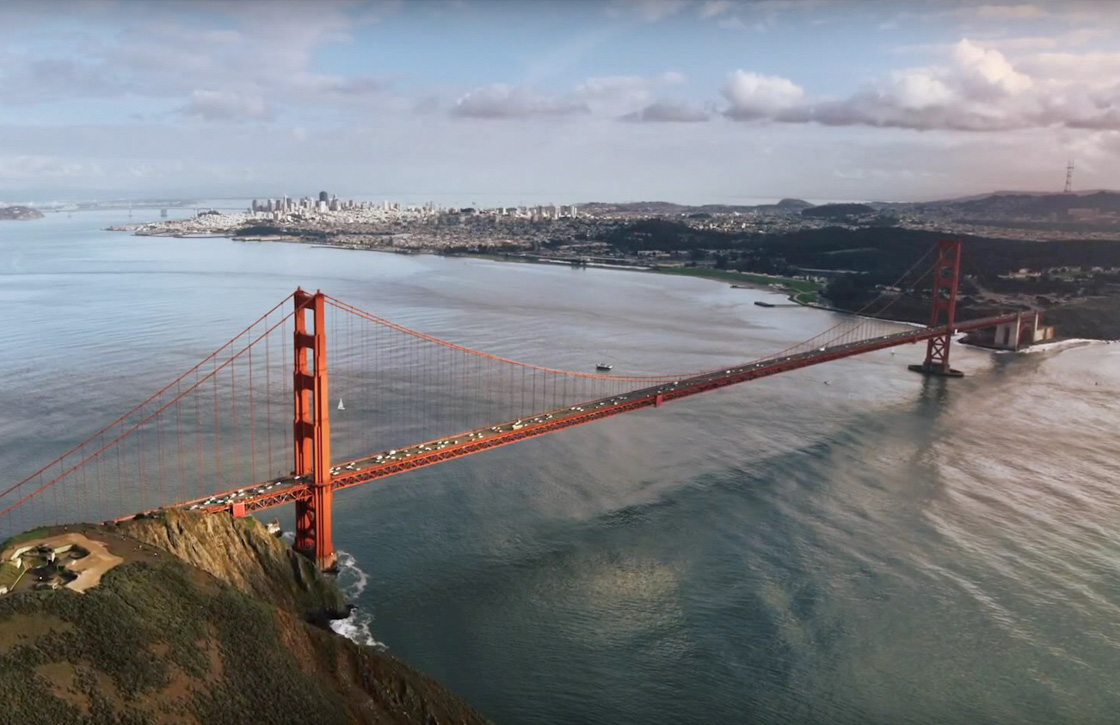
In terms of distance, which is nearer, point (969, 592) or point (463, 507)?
point (969, 592)

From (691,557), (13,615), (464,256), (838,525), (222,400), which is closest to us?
(13,615)

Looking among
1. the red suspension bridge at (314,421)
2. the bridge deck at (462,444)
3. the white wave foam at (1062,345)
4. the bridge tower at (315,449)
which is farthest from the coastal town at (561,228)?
the bridge tower at (315,449)

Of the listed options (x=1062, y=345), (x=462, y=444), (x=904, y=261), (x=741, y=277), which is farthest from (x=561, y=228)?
(x=462, y=444)

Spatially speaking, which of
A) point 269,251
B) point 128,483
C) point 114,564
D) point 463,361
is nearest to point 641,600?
point 114,564

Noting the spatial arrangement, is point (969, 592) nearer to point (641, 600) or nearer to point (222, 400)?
point (641, 600)

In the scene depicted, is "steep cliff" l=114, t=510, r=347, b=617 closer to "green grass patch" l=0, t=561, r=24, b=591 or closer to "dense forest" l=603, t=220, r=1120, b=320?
"green grass patch" l=0, t=561, r=24, b=591

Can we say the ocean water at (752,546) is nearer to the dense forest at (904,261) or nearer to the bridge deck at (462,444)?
the bridge deck at (462,444)
